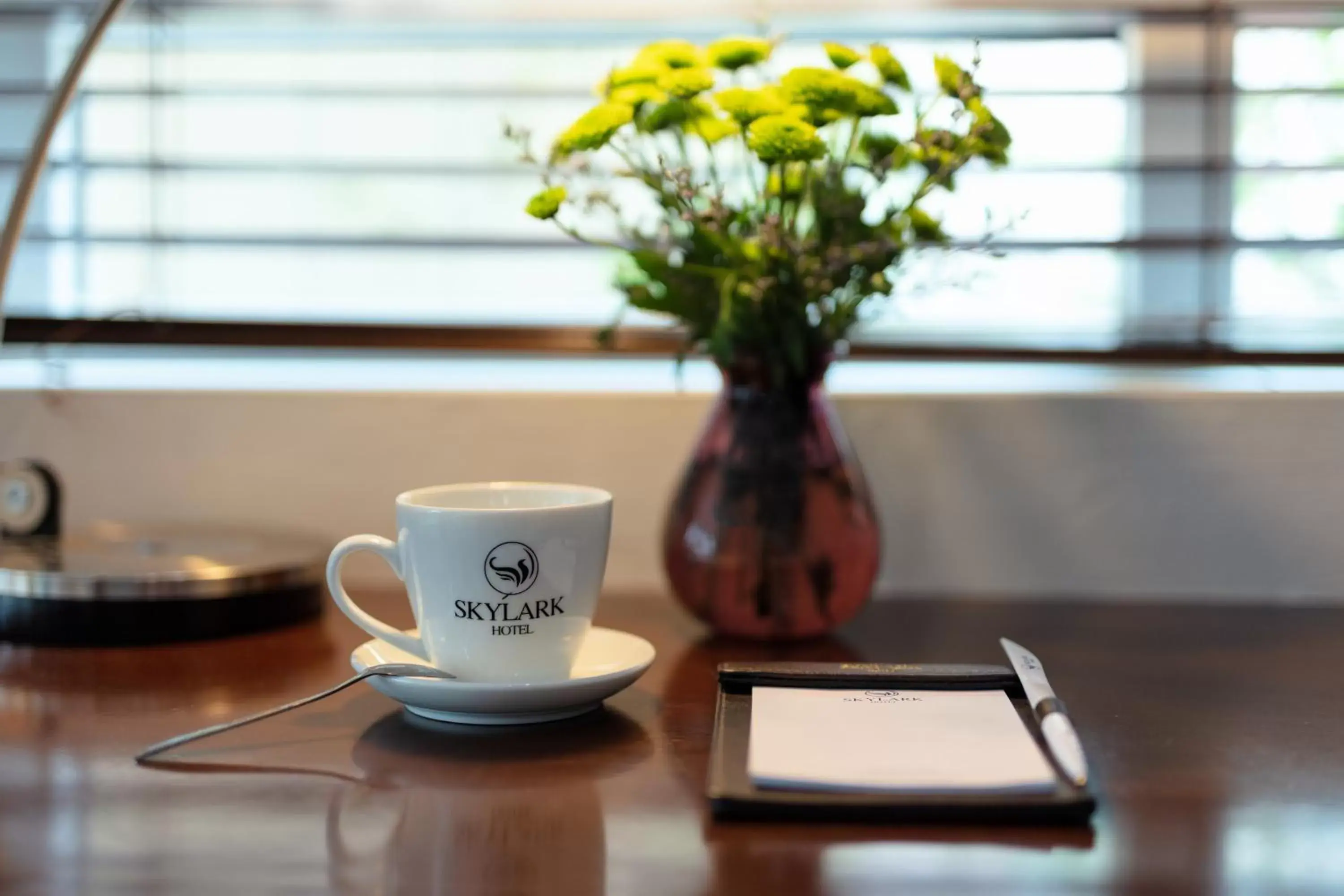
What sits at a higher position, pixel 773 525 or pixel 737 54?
pixel 737 54

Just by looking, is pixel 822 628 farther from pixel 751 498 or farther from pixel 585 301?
pixel 585 301

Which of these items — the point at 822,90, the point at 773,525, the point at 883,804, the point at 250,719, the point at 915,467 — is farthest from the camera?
the point at 915,467

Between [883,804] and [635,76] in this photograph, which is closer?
[883,804]

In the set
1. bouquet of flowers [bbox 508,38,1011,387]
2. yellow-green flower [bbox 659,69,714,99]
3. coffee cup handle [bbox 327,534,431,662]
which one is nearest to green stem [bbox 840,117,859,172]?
bouquet of flowers [bbox 508,38,1011,387]

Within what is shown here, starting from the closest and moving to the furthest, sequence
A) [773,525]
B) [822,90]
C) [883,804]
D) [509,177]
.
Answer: [883,804]
[822,90]
[773,525]
[509,177]

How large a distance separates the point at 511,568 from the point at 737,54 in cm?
39

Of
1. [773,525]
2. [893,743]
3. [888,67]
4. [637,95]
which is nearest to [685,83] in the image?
[637,95]

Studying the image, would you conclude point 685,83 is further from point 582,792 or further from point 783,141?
point 582,792

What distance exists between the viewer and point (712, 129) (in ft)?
2.88

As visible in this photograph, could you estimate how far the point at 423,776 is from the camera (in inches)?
25.4

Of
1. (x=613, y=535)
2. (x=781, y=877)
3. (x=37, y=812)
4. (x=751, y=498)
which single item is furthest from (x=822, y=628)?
(x=37, y=812)

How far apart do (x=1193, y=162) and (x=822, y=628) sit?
647 millimetres

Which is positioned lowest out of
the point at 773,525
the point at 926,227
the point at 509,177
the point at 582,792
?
the point at 582,792

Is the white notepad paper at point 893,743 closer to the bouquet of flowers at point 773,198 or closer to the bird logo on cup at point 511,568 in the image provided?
the bird logo on cup at point 511,568
